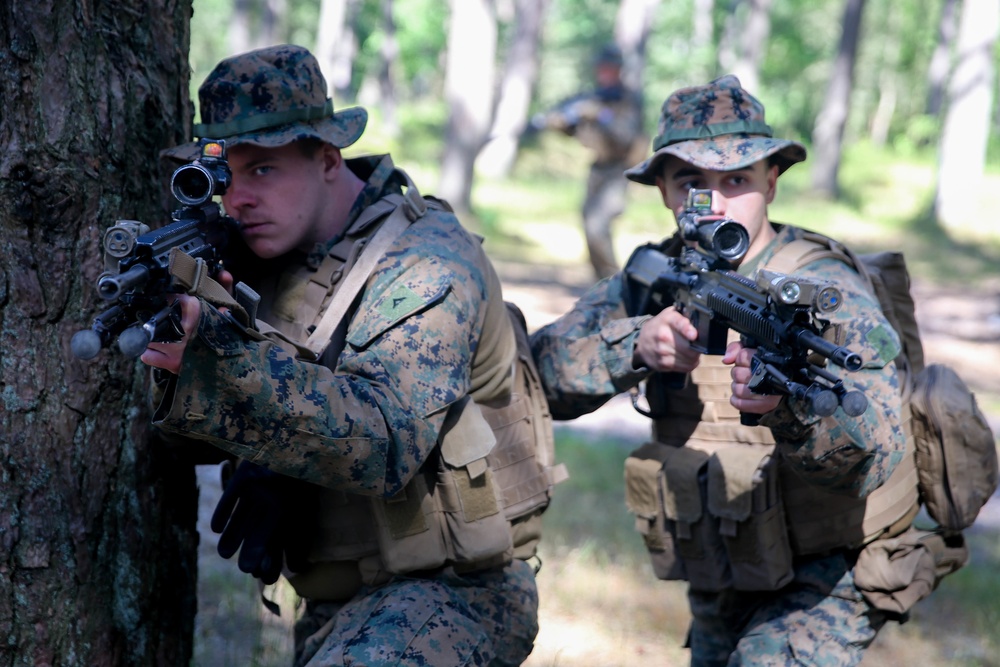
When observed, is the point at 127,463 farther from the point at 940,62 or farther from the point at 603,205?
the point at 940,62

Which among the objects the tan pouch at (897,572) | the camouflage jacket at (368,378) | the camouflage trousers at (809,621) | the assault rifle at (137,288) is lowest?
the camouflage trousers at (809,621)

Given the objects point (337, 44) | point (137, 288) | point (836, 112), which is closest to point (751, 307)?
point (137, 288)

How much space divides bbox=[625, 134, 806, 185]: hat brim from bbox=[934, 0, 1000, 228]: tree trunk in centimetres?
1908

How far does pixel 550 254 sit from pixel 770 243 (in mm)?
14756

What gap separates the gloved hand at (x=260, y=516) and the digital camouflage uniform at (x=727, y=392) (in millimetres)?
1165

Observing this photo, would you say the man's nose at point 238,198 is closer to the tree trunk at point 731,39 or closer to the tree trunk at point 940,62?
the tree trunk at point 940,62

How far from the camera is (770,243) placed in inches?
146

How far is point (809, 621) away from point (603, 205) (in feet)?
32.7

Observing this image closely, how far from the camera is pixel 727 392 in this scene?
A: 3.74 meters

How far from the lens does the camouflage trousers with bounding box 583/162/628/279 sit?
13.1 metres

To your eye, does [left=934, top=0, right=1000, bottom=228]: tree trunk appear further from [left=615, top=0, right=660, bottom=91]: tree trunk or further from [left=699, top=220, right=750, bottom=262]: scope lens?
[left=699, top=220, right=750, bottom=262]: scope lens

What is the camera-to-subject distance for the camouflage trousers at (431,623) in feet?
9.21

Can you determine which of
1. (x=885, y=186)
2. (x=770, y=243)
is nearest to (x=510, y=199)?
(x=885, y=186)

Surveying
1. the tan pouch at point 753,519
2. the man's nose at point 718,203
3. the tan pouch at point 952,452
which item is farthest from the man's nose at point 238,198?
the tan pouch at point 952,452
